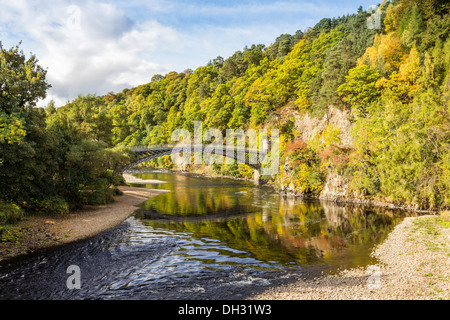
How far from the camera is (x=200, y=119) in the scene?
97.9 m

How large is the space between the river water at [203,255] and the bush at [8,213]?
17.3 feet

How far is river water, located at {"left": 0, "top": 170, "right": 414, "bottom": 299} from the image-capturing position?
13406 millimetres

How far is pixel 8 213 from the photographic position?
67.4 ft

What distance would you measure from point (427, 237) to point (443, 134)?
13033mm

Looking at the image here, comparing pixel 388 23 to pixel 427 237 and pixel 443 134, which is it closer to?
pixel 443 134

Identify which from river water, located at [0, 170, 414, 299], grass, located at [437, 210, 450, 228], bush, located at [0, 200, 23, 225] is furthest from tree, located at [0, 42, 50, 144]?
grass, located at [437, 210, 450, 228]

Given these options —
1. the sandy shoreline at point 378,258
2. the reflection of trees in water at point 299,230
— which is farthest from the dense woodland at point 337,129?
the reflection of trees in water at point 299,230

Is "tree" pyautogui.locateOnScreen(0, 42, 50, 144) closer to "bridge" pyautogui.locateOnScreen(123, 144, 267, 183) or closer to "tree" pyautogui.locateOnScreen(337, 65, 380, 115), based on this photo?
"bridge" pyautogui.locateOnScreen(123, 144, 267, 183)

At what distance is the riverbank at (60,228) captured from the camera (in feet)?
59.6

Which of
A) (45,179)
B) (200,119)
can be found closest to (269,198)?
(45,179)

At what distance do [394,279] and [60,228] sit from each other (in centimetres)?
2391

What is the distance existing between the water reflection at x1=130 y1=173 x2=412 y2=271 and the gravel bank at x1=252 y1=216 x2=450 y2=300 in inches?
56.1

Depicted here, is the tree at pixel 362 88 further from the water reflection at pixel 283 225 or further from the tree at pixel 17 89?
the tree at pixel 17 89

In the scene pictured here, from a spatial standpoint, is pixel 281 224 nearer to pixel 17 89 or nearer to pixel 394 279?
pixel 394 279
